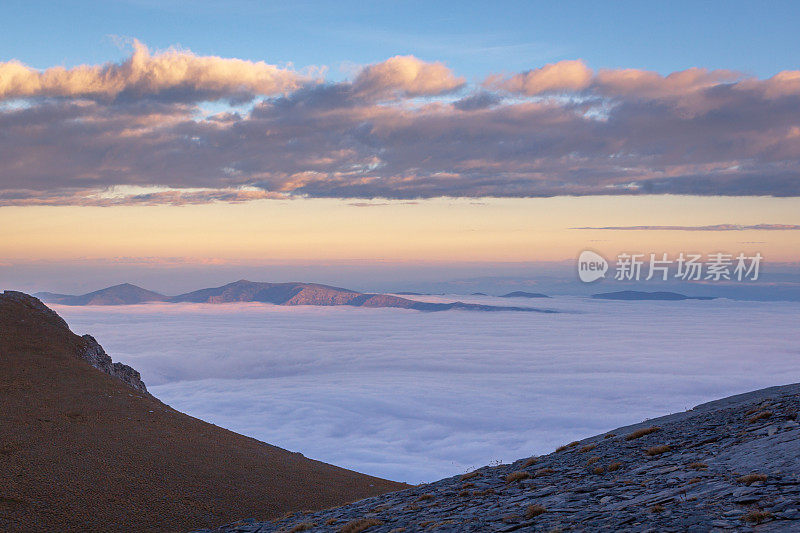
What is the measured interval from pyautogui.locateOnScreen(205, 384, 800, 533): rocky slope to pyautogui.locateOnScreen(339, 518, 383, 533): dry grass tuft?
5 cm

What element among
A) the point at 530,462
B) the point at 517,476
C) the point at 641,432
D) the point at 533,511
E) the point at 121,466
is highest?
the point at 533,511

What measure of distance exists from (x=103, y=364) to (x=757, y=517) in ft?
218

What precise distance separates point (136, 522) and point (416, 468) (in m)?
144

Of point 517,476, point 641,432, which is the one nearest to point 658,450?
point 641,432

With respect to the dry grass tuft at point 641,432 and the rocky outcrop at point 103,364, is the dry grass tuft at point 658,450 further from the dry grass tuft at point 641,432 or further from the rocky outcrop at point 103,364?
the rocky outcrop at point 103,364

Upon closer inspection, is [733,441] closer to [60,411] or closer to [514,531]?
[514,531]

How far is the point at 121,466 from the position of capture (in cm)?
3953

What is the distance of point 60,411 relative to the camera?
47062 mm

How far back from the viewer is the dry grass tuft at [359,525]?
22188 millimetres

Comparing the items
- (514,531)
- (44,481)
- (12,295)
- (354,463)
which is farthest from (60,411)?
(354,463)

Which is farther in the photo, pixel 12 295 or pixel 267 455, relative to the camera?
pixel 12 295

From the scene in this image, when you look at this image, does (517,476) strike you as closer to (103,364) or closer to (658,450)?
(658,450)

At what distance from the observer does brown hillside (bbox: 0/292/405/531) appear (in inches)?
1330

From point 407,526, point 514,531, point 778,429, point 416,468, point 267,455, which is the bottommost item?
point 416,468
